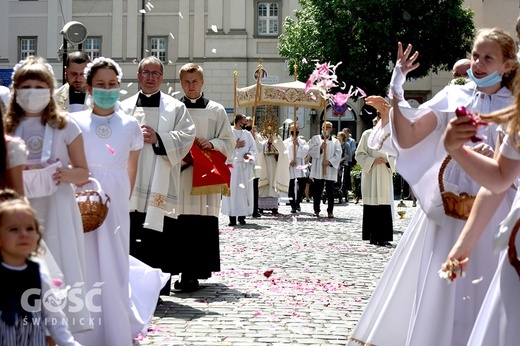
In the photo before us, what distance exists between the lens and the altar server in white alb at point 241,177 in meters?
20.6

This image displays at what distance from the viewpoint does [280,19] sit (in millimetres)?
51375

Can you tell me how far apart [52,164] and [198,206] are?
450cm

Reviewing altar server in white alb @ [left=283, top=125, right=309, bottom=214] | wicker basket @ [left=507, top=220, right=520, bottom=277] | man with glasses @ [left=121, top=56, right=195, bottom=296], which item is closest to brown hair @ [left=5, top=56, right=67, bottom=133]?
wicker basket @ [left=507, top=220, right=520, bottom=277]

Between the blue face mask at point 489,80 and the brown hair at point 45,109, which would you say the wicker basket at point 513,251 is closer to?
the blue face mask at point 489,80

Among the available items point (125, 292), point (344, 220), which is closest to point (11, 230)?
point (125, 292)

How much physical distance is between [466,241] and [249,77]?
153ft

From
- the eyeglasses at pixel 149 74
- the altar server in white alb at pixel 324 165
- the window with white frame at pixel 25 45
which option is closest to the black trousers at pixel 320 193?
the altar server in white alb at pixel 324 165

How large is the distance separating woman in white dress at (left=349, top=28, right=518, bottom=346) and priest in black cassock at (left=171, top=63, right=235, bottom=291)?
12.9 feet

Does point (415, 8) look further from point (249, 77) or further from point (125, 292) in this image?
point (125, 292)

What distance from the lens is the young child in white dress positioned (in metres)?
4.44

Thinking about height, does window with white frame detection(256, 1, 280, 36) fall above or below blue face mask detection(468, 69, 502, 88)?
above

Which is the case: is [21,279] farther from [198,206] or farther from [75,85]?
[198,206]

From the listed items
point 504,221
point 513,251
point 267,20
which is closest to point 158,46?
point 267,20

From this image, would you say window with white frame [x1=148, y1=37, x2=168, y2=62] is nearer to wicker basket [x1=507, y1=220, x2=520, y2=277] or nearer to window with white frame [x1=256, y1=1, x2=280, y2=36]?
window with white frame [x1=256, y1=1, x2=280, y2=36]
